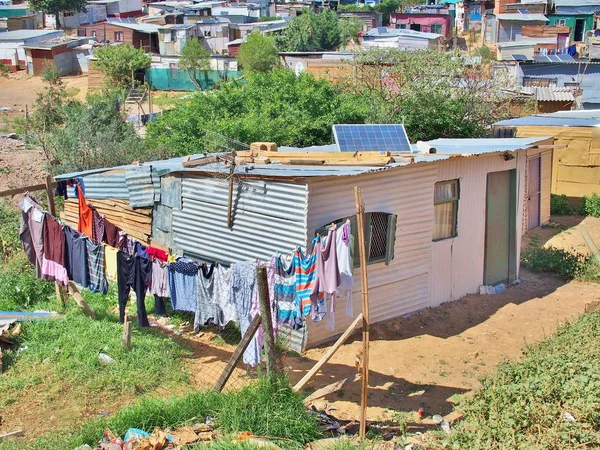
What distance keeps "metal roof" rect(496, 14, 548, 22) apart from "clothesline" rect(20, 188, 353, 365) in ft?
136

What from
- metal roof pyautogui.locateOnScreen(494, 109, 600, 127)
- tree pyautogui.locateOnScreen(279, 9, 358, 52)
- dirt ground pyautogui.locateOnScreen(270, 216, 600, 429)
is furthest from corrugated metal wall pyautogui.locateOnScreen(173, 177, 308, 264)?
tree pyautogui.locateOnScreen(279, 9, 358, 52)

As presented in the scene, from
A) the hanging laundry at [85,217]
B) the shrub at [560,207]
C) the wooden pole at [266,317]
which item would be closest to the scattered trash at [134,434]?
the wooden pole at [266,317]

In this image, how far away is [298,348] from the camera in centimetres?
902

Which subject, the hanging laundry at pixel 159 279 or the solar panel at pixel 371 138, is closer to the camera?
the hanging laundry at pixel 159 279

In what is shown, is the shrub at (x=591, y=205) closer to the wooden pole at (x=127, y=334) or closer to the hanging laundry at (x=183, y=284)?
the hanging laundry at (x=183, y=284)

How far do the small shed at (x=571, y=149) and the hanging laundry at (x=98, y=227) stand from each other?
10419 millimetres

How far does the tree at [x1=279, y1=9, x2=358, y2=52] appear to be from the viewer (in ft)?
139

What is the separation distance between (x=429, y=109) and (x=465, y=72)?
236 centimetres

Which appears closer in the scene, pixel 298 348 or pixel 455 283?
pixel 298 348

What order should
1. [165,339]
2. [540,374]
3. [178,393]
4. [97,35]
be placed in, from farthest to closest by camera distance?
[97,35] → [165,339] → [178,393] → [540,374]

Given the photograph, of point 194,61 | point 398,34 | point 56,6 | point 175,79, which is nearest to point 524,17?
point 398,34

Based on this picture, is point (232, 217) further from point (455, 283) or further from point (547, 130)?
point (547, 130)

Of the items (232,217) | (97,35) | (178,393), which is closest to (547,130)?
(232,217)

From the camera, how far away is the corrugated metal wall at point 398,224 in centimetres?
895
